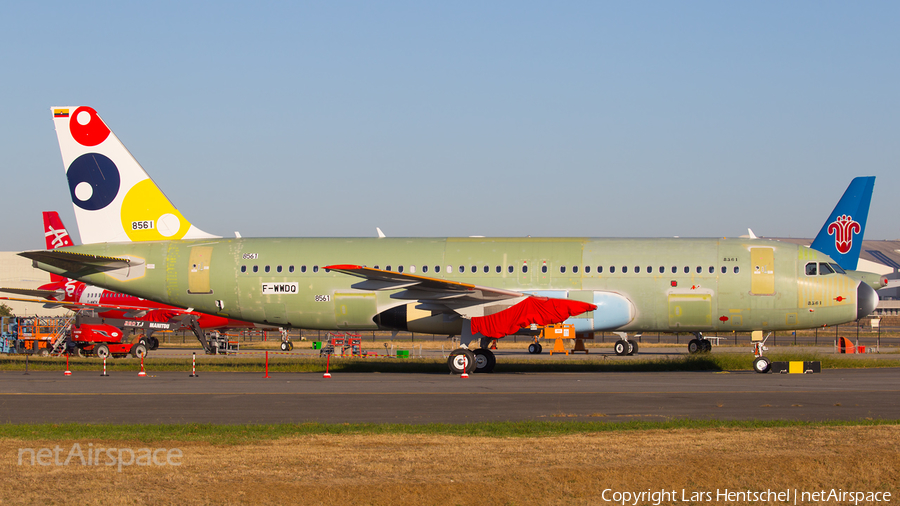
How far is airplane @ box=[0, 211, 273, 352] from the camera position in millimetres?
47312

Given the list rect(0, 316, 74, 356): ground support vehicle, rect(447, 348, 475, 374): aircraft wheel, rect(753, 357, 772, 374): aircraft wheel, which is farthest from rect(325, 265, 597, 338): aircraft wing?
rect(0, 316, 74, 356): ground support vehicle

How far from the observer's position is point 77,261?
28.2 meters

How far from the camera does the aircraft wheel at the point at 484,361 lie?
28.0 m

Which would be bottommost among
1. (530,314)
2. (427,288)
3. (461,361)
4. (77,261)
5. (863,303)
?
(461,361)

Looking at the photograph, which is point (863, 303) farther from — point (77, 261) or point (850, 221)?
point (77, 261)

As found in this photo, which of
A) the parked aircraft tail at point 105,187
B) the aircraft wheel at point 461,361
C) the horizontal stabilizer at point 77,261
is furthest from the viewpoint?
the parked aircraft tail at point 105,187

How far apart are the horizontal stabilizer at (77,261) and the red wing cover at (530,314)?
43.2 feet

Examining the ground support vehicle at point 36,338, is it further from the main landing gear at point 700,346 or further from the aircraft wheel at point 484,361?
the main landing gear at point 700,346

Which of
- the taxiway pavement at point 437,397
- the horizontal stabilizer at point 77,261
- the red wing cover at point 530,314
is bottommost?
the taxiway pavement at point 437,397

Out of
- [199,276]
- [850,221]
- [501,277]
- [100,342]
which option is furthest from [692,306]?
[100,342]

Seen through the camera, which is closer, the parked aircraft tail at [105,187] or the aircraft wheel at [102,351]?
the parked aircraft tail at [105,187]

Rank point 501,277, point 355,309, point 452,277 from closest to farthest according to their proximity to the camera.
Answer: point 501,277
point 452,277
point 355,309

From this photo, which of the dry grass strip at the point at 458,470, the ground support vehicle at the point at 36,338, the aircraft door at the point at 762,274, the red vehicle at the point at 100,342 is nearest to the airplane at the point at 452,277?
the aircraft door at the point at 762,274

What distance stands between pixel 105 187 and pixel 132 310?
20086 mm
